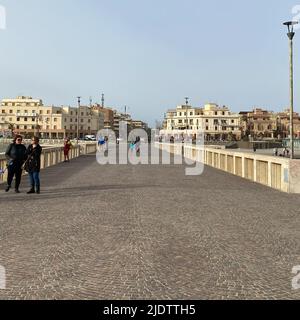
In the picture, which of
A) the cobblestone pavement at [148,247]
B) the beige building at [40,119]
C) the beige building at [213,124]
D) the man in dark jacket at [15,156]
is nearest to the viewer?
the cobblestone pavement at [148,247]

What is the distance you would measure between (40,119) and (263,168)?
433 feet

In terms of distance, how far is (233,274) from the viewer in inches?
188

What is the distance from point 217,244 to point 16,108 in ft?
478

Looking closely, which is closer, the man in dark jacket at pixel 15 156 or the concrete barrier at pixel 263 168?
the man in dark jacket at pixel 15 156

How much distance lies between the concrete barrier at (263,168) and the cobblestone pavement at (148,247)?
1.84m

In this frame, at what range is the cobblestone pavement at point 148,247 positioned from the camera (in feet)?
14.1

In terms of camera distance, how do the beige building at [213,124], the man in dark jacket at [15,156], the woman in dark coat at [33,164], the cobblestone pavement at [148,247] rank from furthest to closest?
the beige building at [213,124] → the man in dark jacket at [15,156] → the woman in dark coat at [33,164] → the cobblestone pavement at [148,247]
